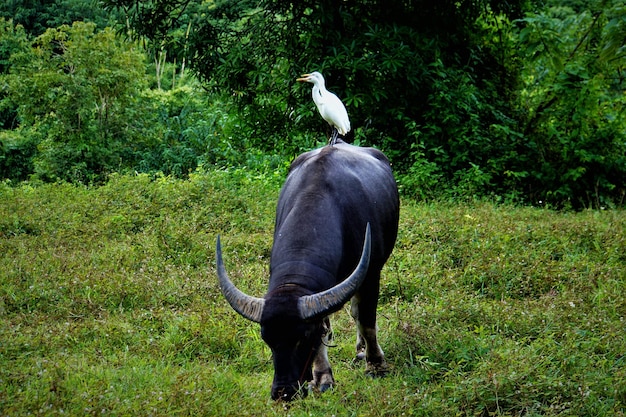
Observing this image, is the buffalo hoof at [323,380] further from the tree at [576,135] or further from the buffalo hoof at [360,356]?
the tree at [576,135]

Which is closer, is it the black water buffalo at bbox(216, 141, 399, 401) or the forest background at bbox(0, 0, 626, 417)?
the black water buffalo at bbox(216, 141, 399, 401)

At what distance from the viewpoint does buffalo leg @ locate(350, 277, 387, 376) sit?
205 inches

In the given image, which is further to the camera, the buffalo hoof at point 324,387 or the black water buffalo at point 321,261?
the buffalo hoof at point 324,387

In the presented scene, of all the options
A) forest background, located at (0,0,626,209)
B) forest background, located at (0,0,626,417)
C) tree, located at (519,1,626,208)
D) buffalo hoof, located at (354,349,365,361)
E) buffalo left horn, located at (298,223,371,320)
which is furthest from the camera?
tree, located at (519,1,626,208)

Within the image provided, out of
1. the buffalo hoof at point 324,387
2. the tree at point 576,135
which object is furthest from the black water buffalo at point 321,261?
the tree at point 576,135

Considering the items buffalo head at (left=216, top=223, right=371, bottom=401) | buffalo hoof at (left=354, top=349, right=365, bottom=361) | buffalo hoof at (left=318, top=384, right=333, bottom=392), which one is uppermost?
buffalo head at (left=216, top=223, right=371, bottom=401)

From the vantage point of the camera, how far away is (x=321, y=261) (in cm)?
452

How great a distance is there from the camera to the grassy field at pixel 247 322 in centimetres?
447

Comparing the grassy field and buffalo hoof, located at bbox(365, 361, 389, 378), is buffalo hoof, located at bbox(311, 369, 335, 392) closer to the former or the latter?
the grassy field

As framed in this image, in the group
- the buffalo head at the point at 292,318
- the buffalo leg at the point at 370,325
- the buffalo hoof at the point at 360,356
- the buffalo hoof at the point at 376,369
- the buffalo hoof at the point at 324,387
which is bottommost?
the buffalo hoof at the point at 360,356

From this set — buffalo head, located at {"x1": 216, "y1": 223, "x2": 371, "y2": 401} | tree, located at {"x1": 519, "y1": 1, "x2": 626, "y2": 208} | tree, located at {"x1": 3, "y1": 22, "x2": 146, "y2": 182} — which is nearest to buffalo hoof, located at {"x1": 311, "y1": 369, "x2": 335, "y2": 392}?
buffalo head, located at {"x1": 216, "y1": 223, "x2": 371, "y2": 401}

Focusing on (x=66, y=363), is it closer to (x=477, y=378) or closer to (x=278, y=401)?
(x=278, y=401)

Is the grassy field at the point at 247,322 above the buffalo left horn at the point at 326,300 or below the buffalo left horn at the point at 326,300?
below

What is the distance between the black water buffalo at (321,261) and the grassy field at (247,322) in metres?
0.34
